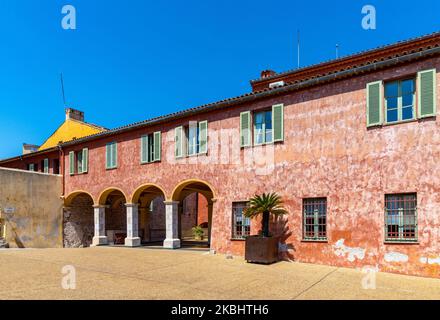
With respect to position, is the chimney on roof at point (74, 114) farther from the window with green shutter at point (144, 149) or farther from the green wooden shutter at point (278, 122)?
the green wooden shutter at point (278, 122)

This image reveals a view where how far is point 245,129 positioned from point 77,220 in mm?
14618

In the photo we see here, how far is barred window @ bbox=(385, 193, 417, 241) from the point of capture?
1010 cm

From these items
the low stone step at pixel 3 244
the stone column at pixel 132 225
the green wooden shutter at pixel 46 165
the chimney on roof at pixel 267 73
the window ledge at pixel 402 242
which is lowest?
the low stone step at pixel 3 244

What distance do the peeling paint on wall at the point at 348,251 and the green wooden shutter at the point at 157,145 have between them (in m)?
9.69

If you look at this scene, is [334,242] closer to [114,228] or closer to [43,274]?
[43,274]

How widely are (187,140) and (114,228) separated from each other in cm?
1095

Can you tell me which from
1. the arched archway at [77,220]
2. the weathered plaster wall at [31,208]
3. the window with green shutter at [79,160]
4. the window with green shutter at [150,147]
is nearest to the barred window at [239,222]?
the window with green shutter at [150,147]

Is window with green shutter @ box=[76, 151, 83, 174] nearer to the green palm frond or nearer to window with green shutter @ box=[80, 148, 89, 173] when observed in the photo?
window with green shutter @ box=[80, 148, 89, 173]

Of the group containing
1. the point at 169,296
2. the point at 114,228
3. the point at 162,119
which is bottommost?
the point at 114,228

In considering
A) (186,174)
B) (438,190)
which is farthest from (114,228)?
(438,190)

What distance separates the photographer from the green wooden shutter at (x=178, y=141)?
1653 cm

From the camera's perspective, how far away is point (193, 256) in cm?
1439

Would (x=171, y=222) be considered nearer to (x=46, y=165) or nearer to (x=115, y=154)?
(x=115, y=154)
